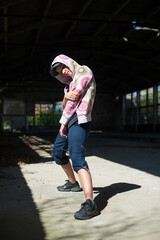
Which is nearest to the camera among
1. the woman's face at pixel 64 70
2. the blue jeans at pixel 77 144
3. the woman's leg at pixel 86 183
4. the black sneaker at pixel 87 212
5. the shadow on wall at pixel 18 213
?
the shadow on wall at pixel 18 213

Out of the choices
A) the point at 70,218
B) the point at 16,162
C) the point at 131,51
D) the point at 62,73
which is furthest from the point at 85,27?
the point at 70,218

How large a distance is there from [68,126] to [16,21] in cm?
1010

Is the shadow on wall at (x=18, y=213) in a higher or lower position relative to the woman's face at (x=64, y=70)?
lower

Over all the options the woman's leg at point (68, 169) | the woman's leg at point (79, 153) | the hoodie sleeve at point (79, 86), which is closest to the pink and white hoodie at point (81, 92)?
the hoodie sleeve at point (79, 86)

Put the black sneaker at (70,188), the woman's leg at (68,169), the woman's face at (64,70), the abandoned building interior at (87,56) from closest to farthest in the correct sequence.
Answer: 1. the woman's face at (64,70)
2. the woman's leg at (68,169)
3. the black sneaker at (70,188)
4. the abandoned building interior at (87,56)

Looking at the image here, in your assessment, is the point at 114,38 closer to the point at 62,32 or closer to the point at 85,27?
the point at 85,27

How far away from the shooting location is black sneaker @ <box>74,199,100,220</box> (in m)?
2.29

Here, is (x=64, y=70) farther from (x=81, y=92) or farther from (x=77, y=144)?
(x=77, y=144)

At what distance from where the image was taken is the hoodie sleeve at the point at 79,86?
2.59m

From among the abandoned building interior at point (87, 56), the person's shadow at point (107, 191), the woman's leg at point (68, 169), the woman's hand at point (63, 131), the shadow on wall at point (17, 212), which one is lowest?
the person's shadow at point (107, 191)

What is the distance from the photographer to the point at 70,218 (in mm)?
2336

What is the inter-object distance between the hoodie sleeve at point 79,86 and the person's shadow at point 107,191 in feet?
2.79

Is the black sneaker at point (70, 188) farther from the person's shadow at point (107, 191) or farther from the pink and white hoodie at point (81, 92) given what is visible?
the pink and white hoodie at point (81, 92)

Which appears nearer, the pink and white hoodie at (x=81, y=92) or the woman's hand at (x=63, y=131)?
the pink and white hoodie at (x=81, y=92)
